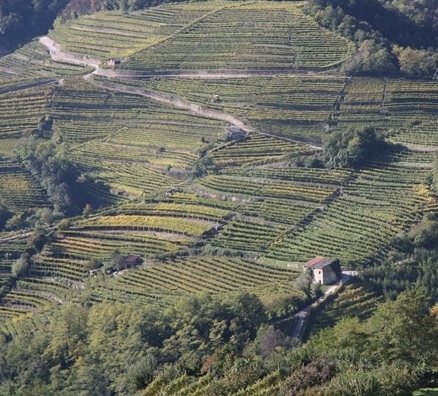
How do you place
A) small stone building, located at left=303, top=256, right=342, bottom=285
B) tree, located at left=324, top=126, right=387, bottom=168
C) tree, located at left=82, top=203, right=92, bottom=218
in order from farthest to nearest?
tree, located at left=82, top=203, right=92, bottom=218 → tree, located at left=324, top=126, right=387, bottom=168 → small stone building, located at left=303, top=256, right=342, bottom=285

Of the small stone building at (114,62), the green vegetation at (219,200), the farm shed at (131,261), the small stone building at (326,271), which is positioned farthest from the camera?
the small stone building at (114,62)

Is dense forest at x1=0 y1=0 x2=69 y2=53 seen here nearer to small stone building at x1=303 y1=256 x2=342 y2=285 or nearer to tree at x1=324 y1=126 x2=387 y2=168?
tree at x1=324 y1=126 x2=387 y2=168

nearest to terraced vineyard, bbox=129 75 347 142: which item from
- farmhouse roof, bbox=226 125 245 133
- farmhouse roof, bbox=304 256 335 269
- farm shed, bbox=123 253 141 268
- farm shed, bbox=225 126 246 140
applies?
farmhouse roof, bbox=226 125 245 133

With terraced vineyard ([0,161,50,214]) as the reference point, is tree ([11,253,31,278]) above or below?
below

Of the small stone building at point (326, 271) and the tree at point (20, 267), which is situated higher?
the small stone building at point (326, 271)

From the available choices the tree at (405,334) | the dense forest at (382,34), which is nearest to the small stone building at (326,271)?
the tree at (405,334)

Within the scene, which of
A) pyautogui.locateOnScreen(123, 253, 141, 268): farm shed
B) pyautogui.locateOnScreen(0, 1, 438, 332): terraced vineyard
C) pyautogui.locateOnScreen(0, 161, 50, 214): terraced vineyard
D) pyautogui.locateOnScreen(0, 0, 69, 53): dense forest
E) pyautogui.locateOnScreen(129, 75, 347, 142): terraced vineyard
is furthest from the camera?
pyautogui.locateOnScreen(0, 0, 69, 53): dense forest

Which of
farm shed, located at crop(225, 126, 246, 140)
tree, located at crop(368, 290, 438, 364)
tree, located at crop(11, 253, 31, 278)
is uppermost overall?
tree, located at crop(368, 290, 438, 364)

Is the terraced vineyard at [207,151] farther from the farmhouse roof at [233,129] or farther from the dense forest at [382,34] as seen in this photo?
the dense forest at [382,34]

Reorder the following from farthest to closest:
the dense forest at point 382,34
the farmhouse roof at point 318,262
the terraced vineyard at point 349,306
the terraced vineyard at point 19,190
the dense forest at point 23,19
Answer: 1. the dense forest at point 23,19
2. the dense forest at point 382,34
3. the terraced vineyard at point 19,190
4. the farmhouse roof at point 318,262
5. the terraced vineyard at point 349,306
